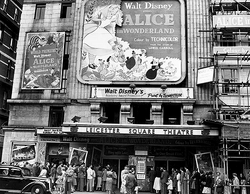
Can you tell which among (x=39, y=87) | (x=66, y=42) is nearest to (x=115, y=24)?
(x=66, y=42)

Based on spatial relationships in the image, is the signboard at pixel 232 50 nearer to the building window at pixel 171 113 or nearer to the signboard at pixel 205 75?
the signboard at pixel 205 75

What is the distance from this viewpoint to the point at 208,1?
96.4ft

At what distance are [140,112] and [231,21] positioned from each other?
1072cm

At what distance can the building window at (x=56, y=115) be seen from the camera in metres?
29.2

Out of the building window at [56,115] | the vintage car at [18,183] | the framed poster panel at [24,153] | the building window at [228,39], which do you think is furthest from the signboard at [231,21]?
the framed poster panel at [24,153]

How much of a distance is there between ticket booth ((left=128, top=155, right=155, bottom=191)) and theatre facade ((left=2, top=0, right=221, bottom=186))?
8cm

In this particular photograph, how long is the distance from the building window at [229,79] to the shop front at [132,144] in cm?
458

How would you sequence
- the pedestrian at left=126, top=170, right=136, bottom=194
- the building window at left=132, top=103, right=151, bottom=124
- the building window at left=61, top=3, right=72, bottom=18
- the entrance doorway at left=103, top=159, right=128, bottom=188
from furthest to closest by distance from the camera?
1. the building window at left=61, top=3, right=72, bottom=18
2. the building window at left=132, top=103, right=151, bottom=124
3. the entrance doorway at left=103, top=159, right=128, bottom=188
4. the pedestrian at left=126, top=170, right=136, bottom=194

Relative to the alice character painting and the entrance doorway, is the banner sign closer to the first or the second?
the alice character painting

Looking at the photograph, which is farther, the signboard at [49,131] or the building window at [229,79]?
the signboard at [49,131]

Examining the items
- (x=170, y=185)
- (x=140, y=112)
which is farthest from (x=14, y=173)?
(x=140, y=112)

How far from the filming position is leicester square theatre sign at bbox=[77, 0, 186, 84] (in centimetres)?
2803

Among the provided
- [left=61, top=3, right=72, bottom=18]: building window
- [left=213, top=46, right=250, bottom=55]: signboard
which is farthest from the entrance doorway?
[left=61, top=3, right=72, bottom=18]: building window

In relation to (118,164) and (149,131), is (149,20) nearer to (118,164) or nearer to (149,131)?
(149,131)
